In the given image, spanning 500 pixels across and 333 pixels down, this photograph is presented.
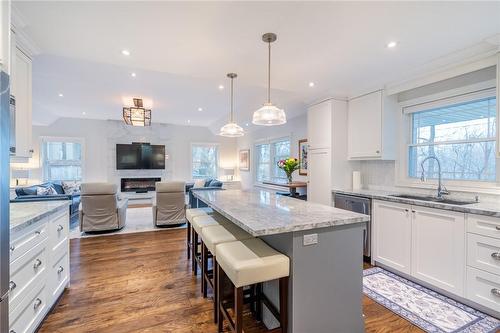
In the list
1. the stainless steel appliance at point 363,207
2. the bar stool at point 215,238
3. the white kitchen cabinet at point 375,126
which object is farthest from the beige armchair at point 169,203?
the white kitchen cabinet at point 375,126

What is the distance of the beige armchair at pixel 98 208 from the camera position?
421 cm

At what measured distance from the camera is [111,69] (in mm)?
3436

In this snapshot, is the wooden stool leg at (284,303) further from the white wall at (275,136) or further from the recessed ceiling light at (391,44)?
the white wall at (275,136)

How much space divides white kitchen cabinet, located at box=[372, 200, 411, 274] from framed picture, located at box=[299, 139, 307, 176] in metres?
2.51

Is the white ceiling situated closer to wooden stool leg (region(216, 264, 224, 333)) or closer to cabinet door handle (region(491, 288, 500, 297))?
wooden stool leg (region(216, 264, 224, 333))

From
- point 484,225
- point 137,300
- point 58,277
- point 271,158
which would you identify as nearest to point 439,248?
point 484,225

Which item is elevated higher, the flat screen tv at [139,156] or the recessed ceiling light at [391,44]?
the recessed ceiling light at [391,44]

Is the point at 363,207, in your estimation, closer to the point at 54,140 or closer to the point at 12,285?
the point at 12,285

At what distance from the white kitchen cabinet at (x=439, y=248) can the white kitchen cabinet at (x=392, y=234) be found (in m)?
0.07

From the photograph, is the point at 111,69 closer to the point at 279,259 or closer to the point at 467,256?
the point at 279,259

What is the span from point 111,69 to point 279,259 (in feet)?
11.9

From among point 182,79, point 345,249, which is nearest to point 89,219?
point 182,79

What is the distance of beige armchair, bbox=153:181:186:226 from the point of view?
4.65 meters

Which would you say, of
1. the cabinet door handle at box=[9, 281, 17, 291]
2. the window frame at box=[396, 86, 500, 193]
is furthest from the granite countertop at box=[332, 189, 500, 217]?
the cabinet door handle at box=[9, 281, 17, 291]
